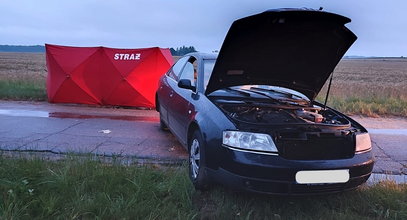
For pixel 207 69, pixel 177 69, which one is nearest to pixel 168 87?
pixel 177 69

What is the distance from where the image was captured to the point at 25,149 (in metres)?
5.61

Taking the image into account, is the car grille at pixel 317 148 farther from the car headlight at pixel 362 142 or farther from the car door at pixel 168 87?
the car door at pixel 168 87

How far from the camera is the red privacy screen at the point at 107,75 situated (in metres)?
10.0

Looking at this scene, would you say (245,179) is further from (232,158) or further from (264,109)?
(264,109)

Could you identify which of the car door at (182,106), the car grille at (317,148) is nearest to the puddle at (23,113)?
the car door at (182,106)

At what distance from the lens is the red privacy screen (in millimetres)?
10023

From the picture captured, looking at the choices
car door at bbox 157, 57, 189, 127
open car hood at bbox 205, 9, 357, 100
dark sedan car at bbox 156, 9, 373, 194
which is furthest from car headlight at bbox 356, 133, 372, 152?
car door at bbox 157, 57, 189, 127

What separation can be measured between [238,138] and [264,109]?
865 mm

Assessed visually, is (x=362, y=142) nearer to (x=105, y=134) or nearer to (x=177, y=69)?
(x=177, y=69)

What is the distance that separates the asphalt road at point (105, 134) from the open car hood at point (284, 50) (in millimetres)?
1574

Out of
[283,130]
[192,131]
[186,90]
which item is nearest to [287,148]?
[283,130]

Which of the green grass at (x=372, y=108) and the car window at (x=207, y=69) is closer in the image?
the car window at (x=207, y=69)

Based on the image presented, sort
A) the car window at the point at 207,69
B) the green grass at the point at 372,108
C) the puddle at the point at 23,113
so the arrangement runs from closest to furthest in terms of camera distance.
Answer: the car window at the point at 207,69 → the puddle at the point at 23,113 → the green grass at the point at 372,108

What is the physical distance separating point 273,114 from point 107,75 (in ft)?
22.3
